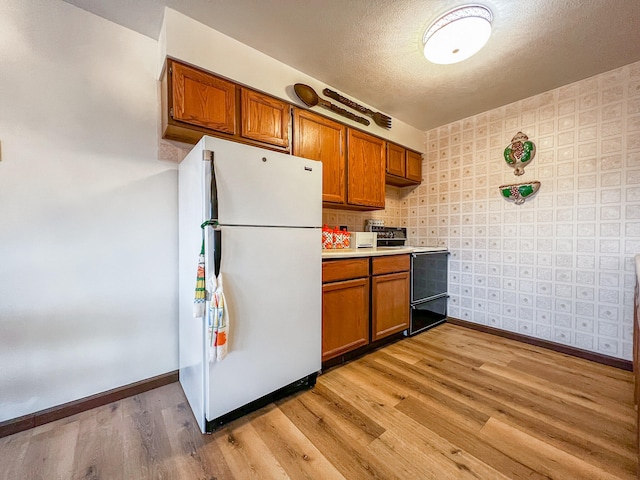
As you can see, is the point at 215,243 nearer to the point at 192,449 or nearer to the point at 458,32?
the point at 192,449

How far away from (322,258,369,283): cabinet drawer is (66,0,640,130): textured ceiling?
1496mm

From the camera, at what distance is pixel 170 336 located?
179cm

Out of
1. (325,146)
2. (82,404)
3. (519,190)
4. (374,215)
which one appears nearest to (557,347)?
(519,190)

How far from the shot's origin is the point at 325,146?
2.23 m

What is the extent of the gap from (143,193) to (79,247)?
0.46 m

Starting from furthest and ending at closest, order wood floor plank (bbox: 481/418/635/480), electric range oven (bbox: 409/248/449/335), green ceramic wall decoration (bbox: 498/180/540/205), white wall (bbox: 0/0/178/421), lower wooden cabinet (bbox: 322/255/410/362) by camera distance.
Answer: electric range oven (bbox: 409/248/449/335), green ceramic wall decoration (bbox: 498/180/540/205), lower wooden cabinet (bbox: 322/255/410/362), white wall (bbox: 0/0/178/421), wood floor plank (bbox: 481/418/635/480)

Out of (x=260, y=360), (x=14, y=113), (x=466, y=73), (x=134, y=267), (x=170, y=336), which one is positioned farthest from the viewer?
(x=466, y=73)

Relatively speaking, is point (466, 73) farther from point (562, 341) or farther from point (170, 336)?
point (170, 336)

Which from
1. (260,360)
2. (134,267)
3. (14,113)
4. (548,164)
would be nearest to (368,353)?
(260,360)

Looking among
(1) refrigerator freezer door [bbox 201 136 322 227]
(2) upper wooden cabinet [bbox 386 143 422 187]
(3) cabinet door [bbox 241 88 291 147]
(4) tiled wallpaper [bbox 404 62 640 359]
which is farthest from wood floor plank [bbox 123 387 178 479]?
(4) tiled wallpaper [bbox 404 62 640 359]

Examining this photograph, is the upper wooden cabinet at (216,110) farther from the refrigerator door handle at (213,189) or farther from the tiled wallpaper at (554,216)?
the tiled wallpaper at (554,216)

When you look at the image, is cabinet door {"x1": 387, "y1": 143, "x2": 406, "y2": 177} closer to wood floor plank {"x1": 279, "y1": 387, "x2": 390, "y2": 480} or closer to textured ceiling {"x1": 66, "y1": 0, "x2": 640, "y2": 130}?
textured ceiling {"x1": 66, "y1": 0, "x2": 640, "y2": 130}

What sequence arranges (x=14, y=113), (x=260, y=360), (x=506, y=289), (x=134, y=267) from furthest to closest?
1. (x=506, y=289)
2. (x=134, y=267)
3. (x=260, y=360)
4. (x=14, y=113)

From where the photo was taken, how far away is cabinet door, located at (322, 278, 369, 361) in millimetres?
1865
